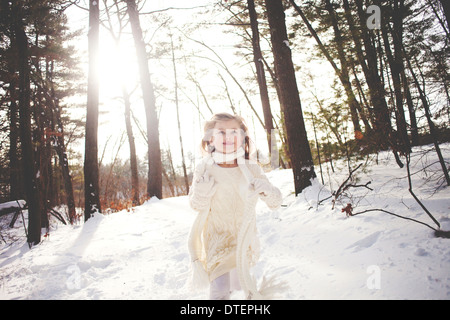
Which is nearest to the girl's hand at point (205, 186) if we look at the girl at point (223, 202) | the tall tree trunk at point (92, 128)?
the girl at point (223, 202)

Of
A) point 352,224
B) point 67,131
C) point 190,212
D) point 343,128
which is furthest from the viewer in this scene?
point 67,131

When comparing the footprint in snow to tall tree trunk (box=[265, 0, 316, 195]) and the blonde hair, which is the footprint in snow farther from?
tall tree trunk (box=[265, 0, 316, 195])

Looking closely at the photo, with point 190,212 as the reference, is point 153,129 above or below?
above

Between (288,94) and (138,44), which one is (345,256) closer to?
(288,94)

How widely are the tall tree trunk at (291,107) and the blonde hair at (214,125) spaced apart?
271 cm

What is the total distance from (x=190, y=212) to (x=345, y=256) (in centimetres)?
458

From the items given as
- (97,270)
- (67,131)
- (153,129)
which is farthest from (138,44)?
(67,131)

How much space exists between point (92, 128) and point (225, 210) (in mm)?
6143

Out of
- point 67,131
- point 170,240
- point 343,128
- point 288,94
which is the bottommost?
point 170,240

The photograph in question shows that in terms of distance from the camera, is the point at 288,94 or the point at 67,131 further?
the point at 67,131

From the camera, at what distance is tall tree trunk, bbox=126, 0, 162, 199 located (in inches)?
339

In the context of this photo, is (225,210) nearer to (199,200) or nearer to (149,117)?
(199,200)

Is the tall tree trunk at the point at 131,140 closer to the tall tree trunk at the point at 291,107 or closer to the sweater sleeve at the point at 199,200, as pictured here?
the tall tree trunk at the point at 291,107

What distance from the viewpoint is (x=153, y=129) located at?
28.9 ft
